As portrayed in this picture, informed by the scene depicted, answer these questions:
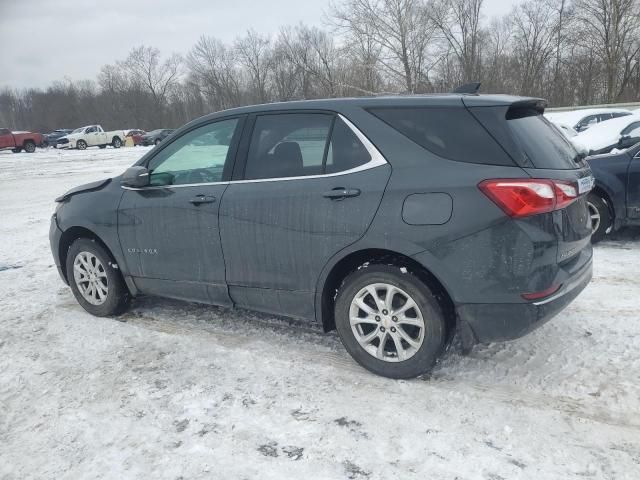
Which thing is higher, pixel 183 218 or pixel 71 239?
pixel 183 218

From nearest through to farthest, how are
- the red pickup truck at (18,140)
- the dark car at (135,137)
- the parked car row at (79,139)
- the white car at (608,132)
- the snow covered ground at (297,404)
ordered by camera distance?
the snow covered ground at (297,404), the white car at (608,132), the red pickup truck at (18,140), the parked car row at (79,139), the dark car at (135,137)

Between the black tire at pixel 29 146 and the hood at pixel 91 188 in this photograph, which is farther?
the black tire at pixel 29 146

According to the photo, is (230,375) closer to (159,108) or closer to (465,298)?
(465,298)

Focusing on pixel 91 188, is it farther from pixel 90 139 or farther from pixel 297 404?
pixel 90 139

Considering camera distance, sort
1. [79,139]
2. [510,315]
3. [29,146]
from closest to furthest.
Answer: [510,315] < [29,146] < [79,139]

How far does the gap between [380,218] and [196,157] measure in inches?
67.9

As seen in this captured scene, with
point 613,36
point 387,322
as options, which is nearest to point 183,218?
point 387,322

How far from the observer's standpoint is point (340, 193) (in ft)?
10.1

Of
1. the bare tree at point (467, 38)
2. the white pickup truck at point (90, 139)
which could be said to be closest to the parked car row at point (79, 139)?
the white pickup truck at point (90, 139)

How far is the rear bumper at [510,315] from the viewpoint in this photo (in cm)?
275

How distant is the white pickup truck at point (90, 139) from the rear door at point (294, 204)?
39.3 meters

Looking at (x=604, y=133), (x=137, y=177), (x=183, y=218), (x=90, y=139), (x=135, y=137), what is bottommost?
(x=183, y=218)

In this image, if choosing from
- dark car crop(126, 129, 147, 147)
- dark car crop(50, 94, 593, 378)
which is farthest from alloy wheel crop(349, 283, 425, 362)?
dark car crop(126, 129, 147, 147)

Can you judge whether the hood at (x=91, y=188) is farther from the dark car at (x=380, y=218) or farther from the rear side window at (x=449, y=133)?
the rear side window at (x=449, y=133)
